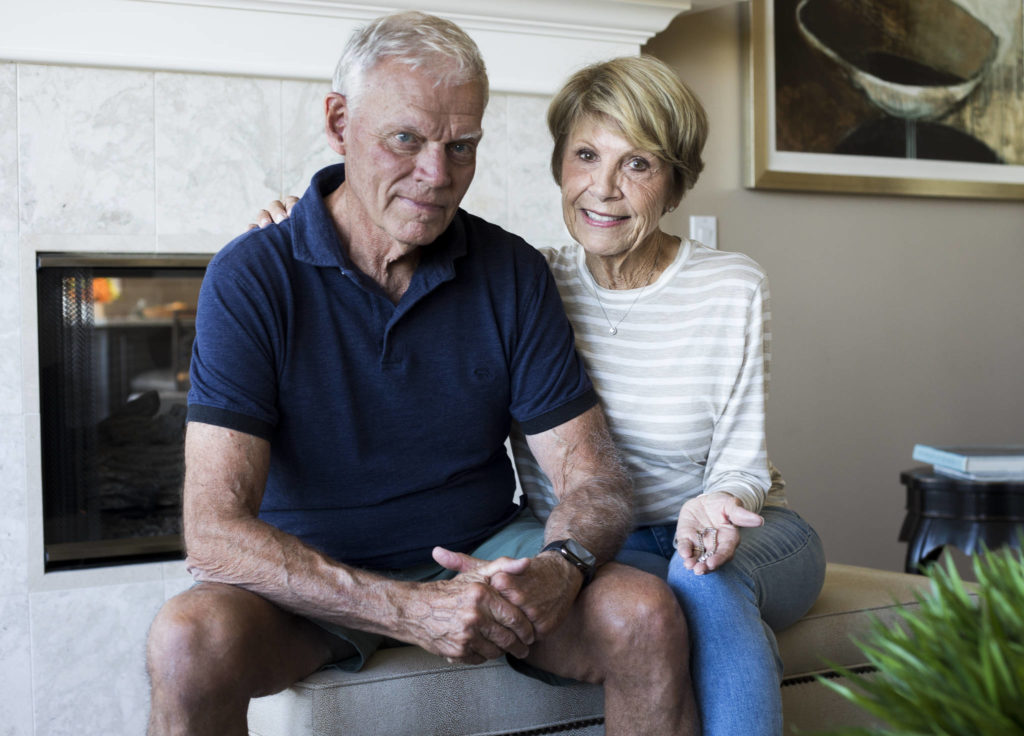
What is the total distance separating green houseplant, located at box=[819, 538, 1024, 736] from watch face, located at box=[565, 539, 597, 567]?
65 cm

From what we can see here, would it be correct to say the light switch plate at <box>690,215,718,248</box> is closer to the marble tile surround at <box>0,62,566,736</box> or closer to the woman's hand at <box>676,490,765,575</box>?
the marble tile surround at <box>0,62,566,736</box>

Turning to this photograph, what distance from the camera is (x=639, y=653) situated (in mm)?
1240

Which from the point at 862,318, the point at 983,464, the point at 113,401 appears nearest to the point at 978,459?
the point at 983,464

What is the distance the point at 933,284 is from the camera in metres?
3.05

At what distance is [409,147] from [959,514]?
1515 mm

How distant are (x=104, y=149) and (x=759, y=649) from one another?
172cm

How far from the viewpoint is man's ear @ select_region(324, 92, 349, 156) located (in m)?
1.44

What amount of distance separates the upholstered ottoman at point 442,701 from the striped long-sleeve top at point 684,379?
0.28 meters

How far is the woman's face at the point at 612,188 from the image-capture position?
158 cm

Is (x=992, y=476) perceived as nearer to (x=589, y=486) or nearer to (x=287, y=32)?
(x=589, y=486)

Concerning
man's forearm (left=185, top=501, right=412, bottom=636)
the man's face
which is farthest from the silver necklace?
man's forearm (left=185, top=501, right=412, bottom=636)

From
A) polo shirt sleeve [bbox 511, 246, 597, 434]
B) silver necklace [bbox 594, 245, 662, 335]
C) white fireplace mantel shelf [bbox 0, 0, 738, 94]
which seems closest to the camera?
polo shirt sleeve [bbox 511, 246, 597, 434]

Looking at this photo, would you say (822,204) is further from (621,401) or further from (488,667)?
(488,667)

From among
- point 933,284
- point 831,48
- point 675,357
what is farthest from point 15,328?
point 933,284
